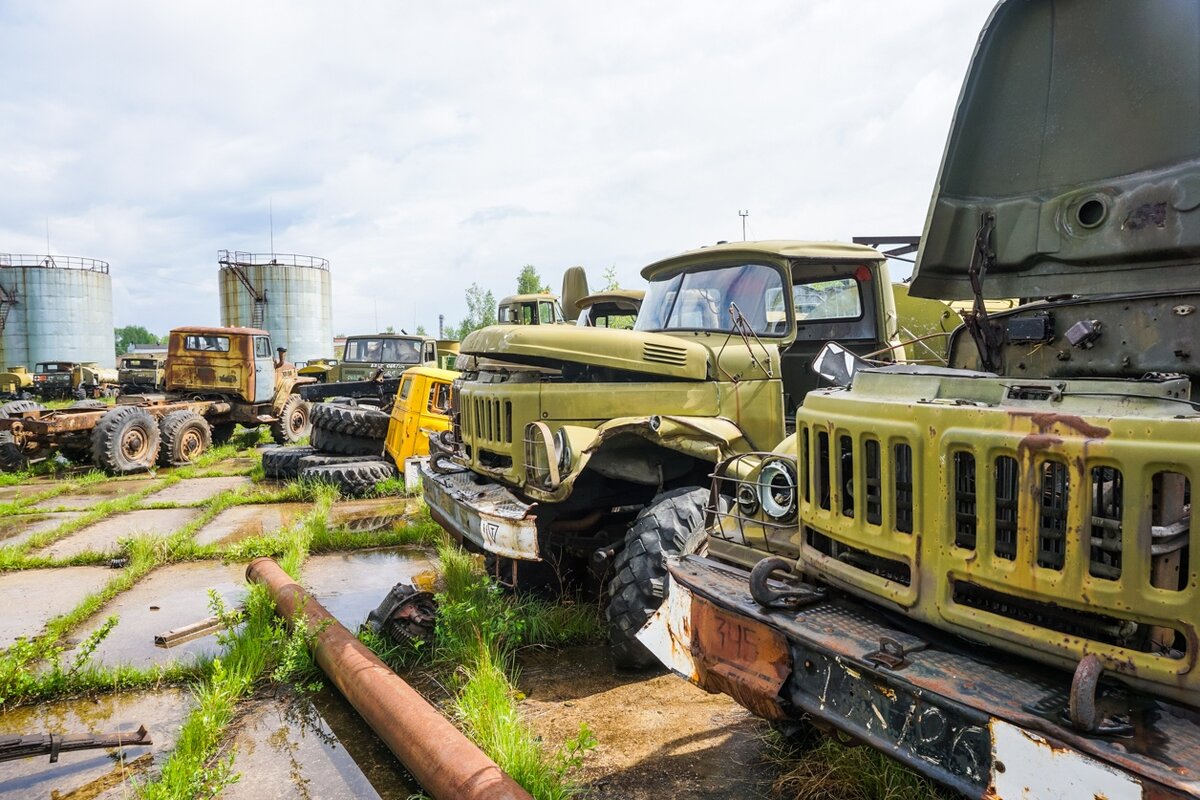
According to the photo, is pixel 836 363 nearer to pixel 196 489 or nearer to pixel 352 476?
pixel 352 476

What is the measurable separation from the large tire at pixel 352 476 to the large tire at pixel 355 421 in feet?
3.44

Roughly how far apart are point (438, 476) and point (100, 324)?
37439 millimetres

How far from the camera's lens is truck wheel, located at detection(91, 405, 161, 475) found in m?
11.7

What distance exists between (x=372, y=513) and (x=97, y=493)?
4.60m

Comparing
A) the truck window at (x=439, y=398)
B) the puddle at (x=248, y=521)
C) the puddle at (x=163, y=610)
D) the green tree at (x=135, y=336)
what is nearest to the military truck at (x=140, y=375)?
the puddle at (x=248, y=521)

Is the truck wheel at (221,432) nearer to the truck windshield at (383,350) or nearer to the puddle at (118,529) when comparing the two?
the truck windshield at (383,350)

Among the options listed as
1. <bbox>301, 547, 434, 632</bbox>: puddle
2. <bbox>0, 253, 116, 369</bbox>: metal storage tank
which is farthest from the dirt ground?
<bbox>0, 253, 116, 369</bbox>: metal storage tank

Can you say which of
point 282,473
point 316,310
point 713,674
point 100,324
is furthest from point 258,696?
point 100,324

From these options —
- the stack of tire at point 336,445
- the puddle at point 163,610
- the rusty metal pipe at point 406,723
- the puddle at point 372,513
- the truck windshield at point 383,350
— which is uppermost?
the truck windshield at point 383,350

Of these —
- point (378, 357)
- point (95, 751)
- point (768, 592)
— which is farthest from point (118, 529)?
point (378, 357)

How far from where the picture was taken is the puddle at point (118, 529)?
6.94 meters

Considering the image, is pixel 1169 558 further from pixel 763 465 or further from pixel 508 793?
pixel 508 793

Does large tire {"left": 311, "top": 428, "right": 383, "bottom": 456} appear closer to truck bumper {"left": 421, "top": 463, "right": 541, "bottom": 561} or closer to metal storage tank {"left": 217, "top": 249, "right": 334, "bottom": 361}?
truck bumper {"left": 421, "top": 463, "right": 541, "bottom": 561}

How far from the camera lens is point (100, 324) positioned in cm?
3616
